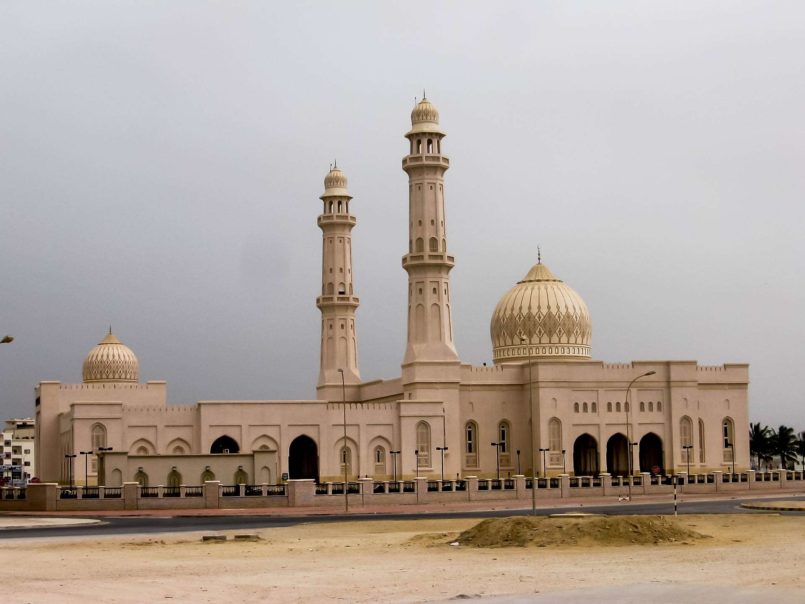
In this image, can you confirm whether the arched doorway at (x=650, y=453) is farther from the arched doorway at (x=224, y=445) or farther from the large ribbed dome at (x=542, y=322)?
the arched doorway at (x=224, y=445)

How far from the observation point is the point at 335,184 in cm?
8950

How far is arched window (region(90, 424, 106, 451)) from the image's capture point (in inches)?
3036

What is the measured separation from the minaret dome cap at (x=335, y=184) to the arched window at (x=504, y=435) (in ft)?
58.2

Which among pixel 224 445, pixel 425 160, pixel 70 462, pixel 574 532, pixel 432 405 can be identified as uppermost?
pixel 425 160

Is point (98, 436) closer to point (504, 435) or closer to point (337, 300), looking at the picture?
point (337, 300)

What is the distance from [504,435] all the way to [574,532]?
172 ft

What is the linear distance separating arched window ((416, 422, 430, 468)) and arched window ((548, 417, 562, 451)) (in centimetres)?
762

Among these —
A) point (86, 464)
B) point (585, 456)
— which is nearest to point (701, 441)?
point (585, 456)

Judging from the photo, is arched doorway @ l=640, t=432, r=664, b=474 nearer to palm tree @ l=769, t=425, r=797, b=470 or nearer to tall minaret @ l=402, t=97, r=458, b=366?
tall minaret @ l=402, t=97, r=458, b=366

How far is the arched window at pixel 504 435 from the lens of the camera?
84.0 meters

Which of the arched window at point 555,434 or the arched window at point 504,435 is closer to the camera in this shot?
the arched window at point 555,434

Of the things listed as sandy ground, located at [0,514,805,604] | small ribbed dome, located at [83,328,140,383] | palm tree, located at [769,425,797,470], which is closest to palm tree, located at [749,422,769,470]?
palm tree, located at [769,425,797,470]

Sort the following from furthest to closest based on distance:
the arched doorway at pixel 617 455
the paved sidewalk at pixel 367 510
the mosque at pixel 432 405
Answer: the arched doorway at pixel 617 455 → the mosque at pixel 432 405 → the paved sidewalk at pixel 367 510

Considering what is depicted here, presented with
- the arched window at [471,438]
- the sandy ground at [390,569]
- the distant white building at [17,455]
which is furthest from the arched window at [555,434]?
the distant white building at [17,455]
